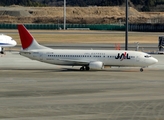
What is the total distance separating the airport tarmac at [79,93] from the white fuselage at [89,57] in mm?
1098

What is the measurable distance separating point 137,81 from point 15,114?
2392 cm

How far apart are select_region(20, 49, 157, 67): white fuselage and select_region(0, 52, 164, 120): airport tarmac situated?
110cm

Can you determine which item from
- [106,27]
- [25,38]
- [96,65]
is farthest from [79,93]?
[106,27]

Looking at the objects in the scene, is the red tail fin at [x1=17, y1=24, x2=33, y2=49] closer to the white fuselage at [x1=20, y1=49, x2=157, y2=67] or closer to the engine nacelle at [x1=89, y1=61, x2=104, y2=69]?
the white fuselage at [x1=20, y1=49, x2=157, y2=67]

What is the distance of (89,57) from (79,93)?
842 inches

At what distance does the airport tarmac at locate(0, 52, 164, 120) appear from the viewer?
39.3 m

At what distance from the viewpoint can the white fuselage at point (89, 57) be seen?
70688 millimetres

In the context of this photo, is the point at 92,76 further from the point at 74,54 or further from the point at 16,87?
the point at 16,87

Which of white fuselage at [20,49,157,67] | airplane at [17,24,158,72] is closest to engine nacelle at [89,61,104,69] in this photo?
airplane at [17,24,158,72]

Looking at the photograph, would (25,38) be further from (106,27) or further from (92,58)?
(106,27)

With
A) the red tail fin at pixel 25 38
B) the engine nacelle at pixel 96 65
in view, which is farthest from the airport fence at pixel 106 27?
the red tail fin at pixel 25 38

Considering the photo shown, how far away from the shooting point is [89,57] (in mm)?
71062

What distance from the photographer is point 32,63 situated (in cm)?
8081

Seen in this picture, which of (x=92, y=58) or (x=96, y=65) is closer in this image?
(x=96, y=65)
